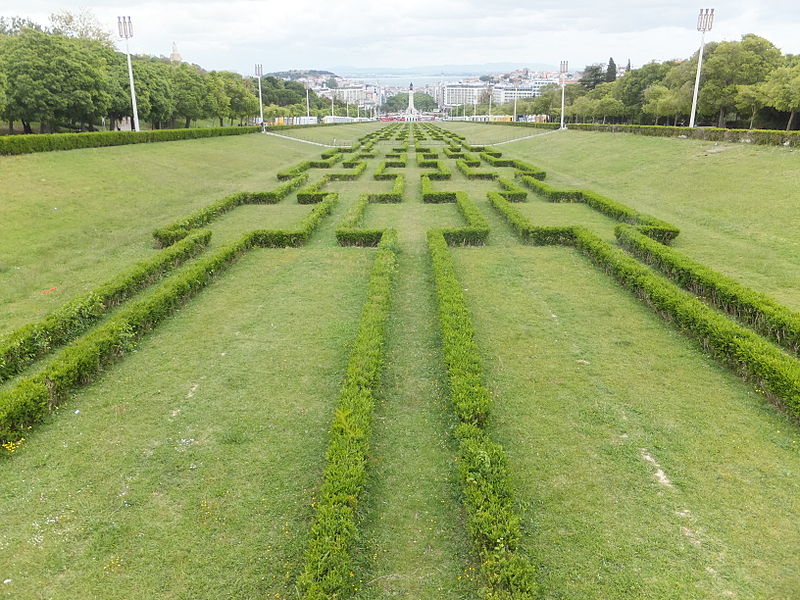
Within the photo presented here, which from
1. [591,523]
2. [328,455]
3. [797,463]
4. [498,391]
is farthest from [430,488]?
[797,463]

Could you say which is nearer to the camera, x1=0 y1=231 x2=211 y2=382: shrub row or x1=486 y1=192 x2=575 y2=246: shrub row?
x1=0 y1=231 x2=211 y2=382: shrub row

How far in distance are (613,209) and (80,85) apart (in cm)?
3388

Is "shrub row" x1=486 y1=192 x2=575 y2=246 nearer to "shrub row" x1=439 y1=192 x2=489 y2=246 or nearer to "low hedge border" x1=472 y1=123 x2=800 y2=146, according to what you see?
"shrub row" x1=439 y1=192 x2=489 y2=246

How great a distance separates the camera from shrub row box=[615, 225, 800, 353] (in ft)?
27.8

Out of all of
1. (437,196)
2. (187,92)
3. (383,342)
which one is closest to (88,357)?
(383,342)

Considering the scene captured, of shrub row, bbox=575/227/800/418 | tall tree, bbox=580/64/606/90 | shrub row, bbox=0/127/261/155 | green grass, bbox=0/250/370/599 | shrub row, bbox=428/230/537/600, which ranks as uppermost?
tall tree, bbox=580/64/606/90

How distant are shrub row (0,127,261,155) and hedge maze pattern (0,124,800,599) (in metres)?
12.7

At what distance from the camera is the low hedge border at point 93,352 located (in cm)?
632

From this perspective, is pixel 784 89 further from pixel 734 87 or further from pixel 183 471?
pixel 183 471

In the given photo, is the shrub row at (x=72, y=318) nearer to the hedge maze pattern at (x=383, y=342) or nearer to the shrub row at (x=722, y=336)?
the hedge maze pattern at (x=383, y=342)

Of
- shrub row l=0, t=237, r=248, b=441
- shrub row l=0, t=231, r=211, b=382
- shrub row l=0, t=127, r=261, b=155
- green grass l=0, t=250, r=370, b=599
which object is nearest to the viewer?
green grass l=0, t=250, r=370, b=599

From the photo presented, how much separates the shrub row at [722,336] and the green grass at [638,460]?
24 centimetres

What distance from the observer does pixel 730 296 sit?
965cm

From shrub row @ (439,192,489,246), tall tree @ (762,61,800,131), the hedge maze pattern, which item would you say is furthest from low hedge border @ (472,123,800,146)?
shrub row @ (439,192,489,246)
